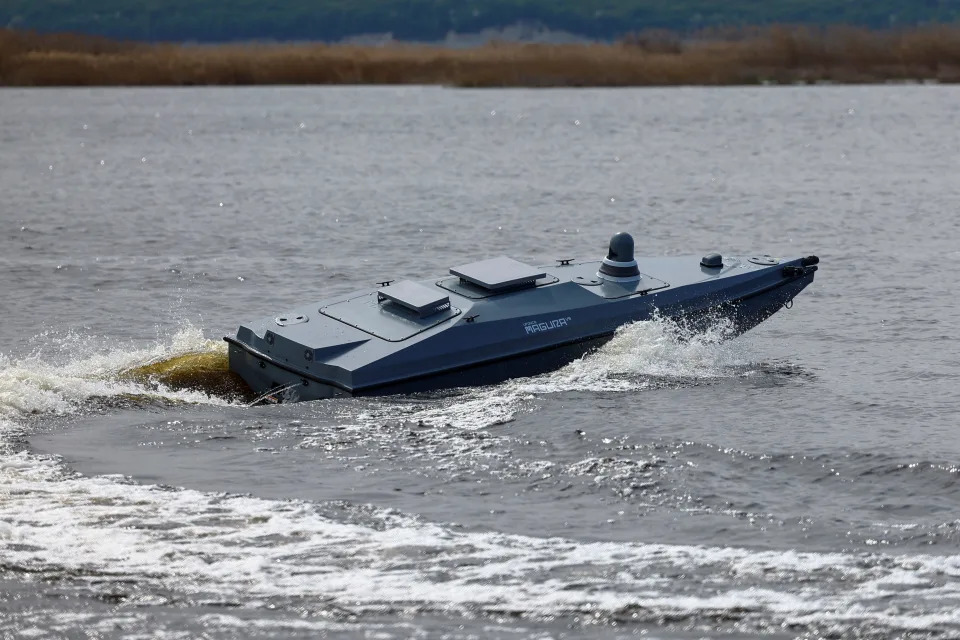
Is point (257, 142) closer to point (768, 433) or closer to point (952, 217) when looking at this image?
point (952, 217)

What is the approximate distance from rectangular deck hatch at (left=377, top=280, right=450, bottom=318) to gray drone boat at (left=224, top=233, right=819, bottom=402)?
0.02 m

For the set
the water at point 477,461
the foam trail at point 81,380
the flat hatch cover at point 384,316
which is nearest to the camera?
the water at point 477,461

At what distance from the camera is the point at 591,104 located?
275ft

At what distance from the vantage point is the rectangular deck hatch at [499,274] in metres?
16.7

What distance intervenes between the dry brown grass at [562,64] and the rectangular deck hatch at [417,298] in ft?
208

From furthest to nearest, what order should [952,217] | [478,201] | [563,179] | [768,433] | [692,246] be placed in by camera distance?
[563,179] → [478,201] → [952,217] → [692,246] → [768,433]

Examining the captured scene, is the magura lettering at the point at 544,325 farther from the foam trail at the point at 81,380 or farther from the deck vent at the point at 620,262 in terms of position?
the foam trail at the point at 81,380

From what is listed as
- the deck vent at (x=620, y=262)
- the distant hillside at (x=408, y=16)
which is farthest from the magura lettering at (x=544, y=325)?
the distant hillside at (x=408, y=16)

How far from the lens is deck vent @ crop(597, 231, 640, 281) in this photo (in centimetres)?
1766

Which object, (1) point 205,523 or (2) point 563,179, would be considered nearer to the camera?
(1) point 205,523

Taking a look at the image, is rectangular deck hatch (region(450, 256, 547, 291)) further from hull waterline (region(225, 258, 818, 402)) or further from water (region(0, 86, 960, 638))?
water (region(0, 86, 960, 638))

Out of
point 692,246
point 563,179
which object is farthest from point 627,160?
point 692,246

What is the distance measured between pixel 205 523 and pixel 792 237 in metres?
21.5

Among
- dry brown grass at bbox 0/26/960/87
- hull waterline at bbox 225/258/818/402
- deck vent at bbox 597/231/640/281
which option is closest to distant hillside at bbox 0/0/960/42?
dry brown grass at bbox 0/26/960/87
